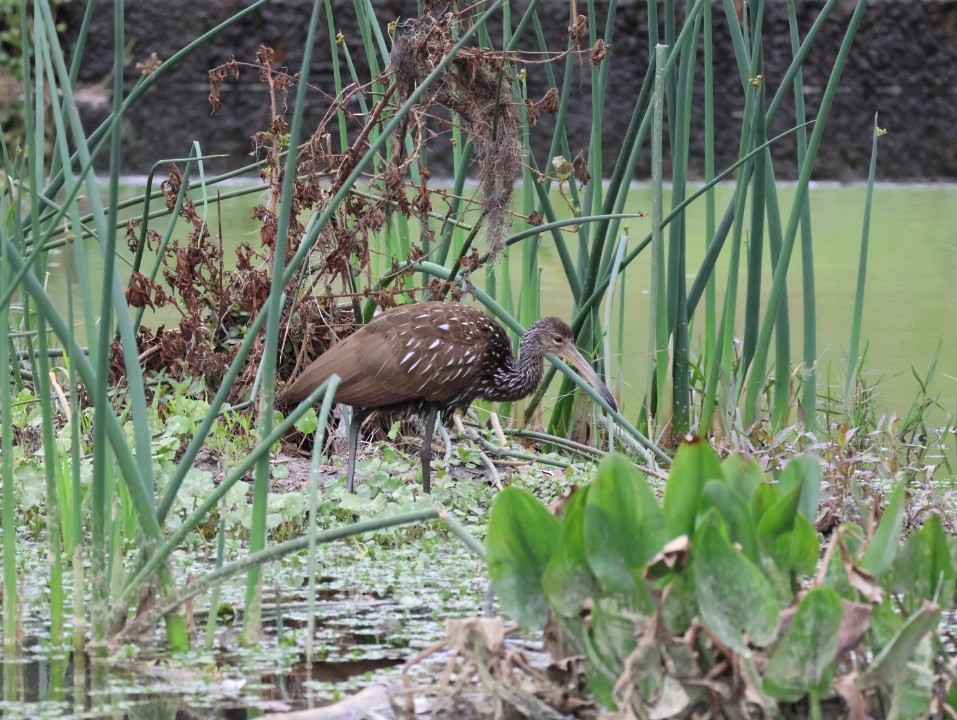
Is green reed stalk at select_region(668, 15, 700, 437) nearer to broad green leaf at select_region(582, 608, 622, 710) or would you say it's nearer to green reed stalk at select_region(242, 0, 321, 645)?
green reed stalk at select_region(242, 0, 321, 645)

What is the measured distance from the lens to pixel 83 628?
2.46m

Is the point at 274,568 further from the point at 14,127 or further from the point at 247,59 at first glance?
the point at 247,59

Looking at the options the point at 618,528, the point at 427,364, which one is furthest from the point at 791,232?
the point at 618,528

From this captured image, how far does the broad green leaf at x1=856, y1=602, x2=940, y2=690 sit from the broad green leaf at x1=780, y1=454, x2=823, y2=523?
0.86ft

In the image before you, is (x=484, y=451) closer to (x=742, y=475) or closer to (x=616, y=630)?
(x=742, y=475)

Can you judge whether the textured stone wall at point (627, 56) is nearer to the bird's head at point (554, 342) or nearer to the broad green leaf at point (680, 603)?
the bird's head at point (554, 342)

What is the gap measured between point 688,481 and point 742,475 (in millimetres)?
176

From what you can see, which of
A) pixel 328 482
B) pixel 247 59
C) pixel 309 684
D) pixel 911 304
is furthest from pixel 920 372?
pixel 247 59

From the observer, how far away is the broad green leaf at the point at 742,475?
2201 mm

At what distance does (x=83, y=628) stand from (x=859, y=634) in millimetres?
1321

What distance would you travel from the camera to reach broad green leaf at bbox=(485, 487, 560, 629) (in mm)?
2143

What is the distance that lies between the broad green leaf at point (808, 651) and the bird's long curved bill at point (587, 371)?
73.2 inches

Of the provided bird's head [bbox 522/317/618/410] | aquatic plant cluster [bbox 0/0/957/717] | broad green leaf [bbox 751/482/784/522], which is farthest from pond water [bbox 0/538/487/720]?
bird's head [bbox 522/317/618/410]

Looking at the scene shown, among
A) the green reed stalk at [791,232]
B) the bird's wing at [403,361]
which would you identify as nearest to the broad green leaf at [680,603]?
the green reed stalk at [791,232]
